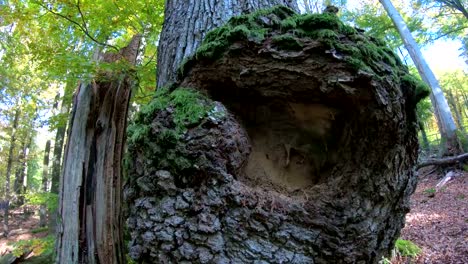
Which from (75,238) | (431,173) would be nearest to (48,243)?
(75,238)

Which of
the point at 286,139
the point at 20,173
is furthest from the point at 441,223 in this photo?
the point at 20,173

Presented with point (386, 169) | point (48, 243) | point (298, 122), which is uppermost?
point (298, 122)

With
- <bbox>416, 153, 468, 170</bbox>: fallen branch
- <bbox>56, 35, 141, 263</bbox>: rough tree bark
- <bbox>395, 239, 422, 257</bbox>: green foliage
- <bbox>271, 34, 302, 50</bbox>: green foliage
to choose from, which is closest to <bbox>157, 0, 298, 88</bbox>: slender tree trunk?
<bbox>56, 35, 141, 263</bbox>: rough tree bark

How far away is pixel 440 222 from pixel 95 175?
6.37 meters

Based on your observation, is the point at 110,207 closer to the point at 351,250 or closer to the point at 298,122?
the point at 298,122

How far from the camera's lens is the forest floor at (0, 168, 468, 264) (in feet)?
14.1

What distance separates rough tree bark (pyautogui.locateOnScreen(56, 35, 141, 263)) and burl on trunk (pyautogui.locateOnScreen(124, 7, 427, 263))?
28.1 inches

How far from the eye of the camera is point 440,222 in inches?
226

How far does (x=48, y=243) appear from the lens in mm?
5410

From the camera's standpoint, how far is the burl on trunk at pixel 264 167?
4.52 ft

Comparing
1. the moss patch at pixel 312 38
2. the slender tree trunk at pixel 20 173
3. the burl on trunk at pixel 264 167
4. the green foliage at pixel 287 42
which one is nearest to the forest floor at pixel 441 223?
the burl on trunk at pixel 264 167

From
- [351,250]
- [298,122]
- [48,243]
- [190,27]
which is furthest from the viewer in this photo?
[48,243]

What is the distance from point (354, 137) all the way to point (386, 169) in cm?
22

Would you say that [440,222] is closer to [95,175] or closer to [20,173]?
[95,175]
